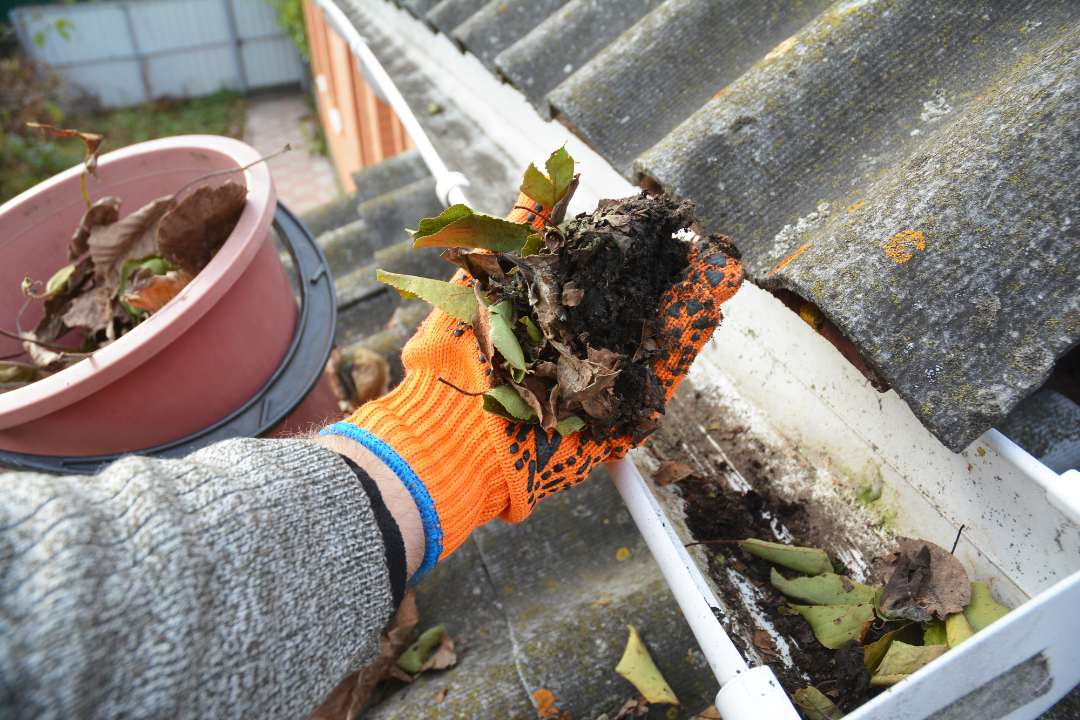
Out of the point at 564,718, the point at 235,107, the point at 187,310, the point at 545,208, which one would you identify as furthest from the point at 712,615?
the point at 235,107

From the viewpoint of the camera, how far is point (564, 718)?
3.45 ft

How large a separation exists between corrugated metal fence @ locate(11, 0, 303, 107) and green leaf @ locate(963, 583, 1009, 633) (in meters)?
14.7

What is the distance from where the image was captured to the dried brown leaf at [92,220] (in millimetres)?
1374

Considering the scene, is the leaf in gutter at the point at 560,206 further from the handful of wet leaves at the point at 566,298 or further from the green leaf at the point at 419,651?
the green leaf at the point at 419,651

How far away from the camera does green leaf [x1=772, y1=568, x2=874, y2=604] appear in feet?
3.03

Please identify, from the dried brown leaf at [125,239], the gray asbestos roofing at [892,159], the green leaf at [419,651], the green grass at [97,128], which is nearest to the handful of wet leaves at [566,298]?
the gray asbestos roofing at [892,159]

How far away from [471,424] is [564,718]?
1.82 ft

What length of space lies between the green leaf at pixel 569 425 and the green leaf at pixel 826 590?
1.41 ft

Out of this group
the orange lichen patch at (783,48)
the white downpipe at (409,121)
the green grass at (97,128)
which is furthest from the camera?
the green grass at (97,128)

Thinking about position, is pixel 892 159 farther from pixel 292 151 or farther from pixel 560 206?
pixel 292 151

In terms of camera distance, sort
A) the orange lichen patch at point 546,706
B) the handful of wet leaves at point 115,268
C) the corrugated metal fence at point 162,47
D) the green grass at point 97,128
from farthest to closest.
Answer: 1. the corrugated metal fence at point 162,47
2. the green grass at point 97,128
3. the handful of wet leaves at point 115,268
4. the orange lichen patch at point 546,706

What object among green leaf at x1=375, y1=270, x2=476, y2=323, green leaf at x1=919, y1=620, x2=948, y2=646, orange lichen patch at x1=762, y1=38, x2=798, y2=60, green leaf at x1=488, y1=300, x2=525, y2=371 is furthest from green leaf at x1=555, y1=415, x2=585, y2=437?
orange lichen patch at x1=762, y1=38, x2=798, y2=60

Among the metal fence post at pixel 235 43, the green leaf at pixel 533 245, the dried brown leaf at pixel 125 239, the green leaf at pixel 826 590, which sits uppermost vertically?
the metal fence post at pixel 235 43

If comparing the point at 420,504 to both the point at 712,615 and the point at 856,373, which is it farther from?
the point at 856,373
